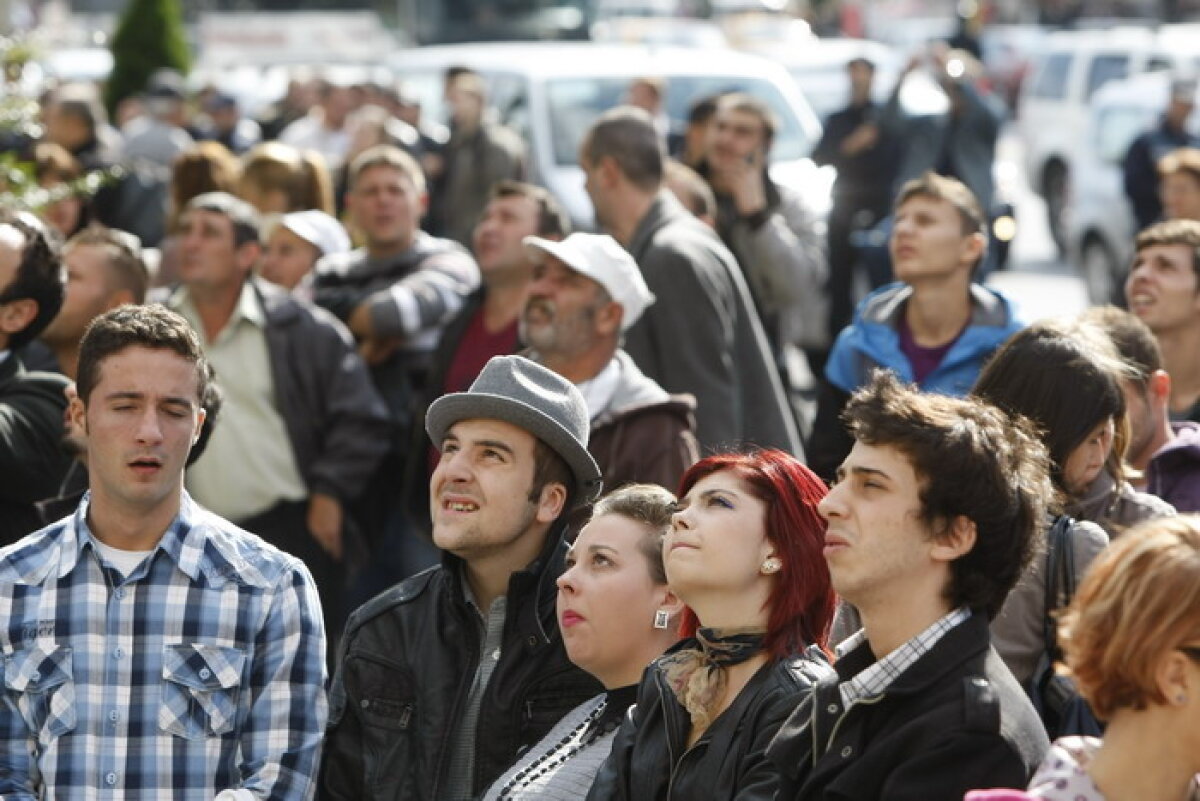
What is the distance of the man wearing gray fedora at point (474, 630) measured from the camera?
16.3ft

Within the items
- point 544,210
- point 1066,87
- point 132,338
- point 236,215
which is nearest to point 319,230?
point 236,215

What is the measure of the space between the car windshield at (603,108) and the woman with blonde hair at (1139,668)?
12.6m

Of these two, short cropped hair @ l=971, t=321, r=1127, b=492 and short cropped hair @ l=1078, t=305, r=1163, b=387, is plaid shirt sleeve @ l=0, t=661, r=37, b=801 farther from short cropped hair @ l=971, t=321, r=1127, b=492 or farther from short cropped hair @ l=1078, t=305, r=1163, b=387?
short cropped hair @ l=1078, t=305, r=1163, b=387

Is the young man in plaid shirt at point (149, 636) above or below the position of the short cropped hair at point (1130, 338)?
Answer: below

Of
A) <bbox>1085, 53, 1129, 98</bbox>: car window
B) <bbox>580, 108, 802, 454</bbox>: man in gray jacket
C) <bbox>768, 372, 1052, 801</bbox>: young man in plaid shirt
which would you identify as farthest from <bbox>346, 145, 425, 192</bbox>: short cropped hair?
<bbox>1085, 53, 1129, 98</bbox>: car window

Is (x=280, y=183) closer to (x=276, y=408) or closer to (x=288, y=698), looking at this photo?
(x=276, y=408)

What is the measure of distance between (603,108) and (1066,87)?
10209 millimetres

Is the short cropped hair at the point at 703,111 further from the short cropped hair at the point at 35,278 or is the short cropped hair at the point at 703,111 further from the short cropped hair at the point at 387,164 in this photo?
the short cropped hair at the point at 35,278

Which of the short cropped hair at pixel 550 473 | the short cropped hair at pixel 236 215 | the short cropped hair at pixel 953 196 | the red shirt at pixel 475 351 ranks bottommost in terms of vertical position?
the red shirt at pixel 475 351

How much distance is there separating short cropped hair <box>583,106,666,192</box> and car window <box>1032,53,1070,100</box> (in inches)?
700

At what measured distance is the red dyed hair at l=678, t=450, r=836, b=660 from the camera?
4.45 m

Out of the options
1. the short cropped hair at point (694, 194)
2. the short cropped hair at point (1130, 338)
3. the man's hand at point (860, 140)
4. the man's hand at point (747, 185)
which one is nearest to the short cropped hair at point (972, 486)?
the short cropped hair at point (1130, 338)

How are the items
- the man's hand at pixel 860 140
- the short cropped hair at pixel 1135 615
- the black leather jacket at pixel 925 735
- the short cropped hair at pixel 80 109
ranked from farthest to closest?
the man's hand at pixel 860 140 < the short cropped hair at pixel 80 109 < the black leather jacket at pixel 925 735 < the short cropped hair at pixel 1135 615

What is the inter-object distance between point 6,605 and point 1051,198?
2206 cm
